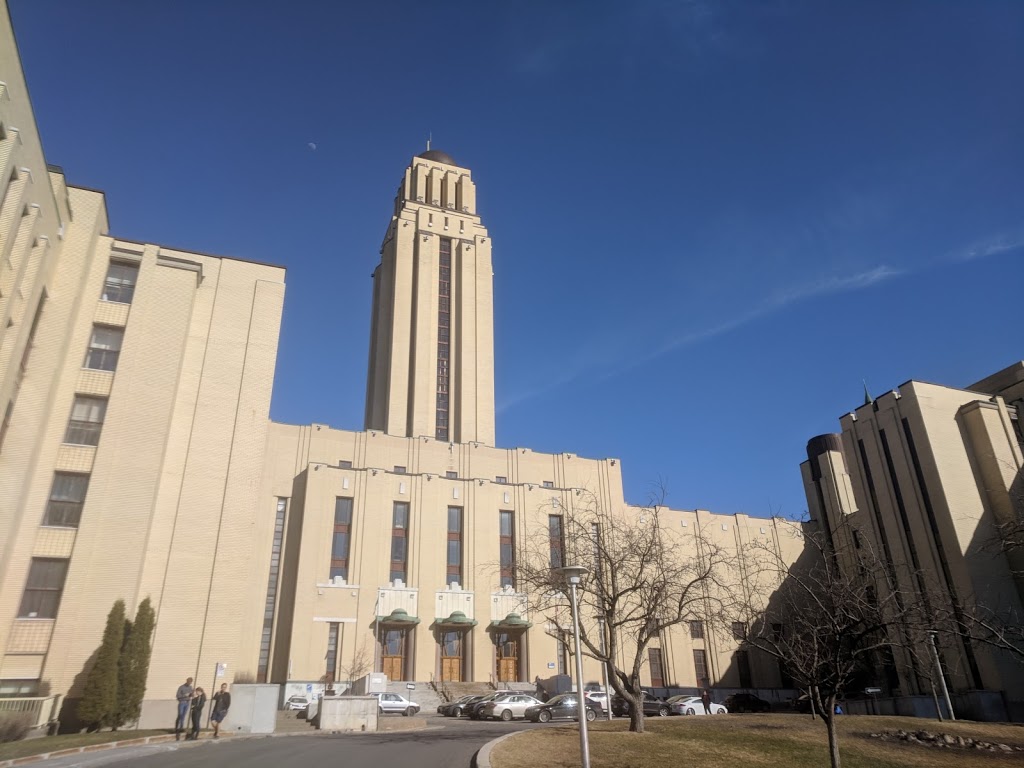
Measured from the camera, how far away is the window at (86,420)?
1095 inches

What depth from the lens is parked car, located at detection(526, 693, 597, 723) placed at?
29.3 metres

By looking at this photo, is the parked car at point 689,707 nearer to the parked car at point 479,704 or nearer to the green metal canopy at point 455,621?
the parked car at point 479,704

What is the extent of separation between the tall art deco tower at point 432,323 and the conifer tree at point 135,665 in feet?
116

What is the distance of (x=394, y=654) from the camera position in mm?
44375

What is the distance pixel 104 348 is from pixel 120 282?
3407mm

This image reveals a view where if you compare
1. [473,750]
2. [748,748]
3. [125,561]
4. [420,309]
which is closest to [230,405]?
[125,561]

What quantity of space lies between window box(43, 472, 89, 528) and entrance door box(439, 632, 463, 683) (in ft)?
83.5

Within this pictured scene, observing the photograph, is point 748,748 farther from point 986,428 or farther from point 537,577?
point 986,428

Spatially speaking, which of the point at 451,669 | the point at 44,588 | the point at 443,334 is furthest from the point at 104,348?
the point at 443,334

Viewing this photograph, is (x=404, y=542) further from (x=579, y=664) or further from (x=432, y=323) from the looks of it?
(x=579, y=664)

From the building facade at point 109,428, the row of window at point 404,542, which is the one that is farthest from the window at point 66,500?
the row of window at point 404,542

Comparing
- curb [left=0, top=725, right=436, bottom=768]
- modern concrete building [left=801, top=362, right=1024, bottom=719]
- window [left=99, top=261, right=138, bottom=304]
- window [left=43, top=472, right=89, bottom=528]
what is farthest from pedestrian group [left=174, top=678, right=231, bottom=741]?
modern concrete building [left=801, top=362, right=1024, bottom=719]

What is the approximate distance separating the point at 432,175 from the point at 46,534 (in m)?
60.0

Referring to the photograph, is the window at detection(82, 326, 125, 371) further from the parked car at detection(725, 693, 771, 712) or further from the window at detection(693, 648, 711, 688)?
the window at detection(693, 648, 711, 688)
